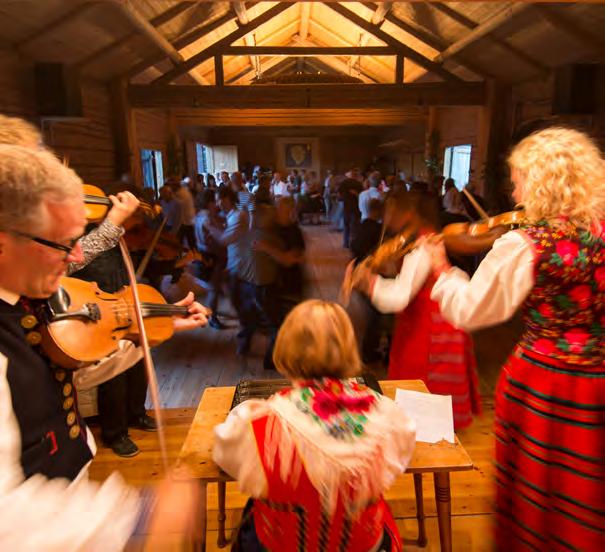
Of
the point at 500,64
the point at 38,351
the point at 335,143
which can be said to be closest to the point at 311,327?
the point at 38,351

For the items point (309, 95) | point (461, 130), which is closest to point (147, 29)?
point (309, 95)

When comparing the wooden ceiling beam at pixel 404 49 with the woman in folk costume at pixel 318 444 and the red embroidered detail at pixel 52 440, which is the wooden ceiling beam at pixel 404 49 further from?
the red embroidered detail at pixel 52 440

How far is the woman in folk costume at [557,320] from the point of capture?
1352mm

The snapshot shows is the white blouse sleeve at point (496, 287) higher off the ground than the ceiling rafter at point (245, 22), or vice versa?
the ceiling rafter at point (245, 22)

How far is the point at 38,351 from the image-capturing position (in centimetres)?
94

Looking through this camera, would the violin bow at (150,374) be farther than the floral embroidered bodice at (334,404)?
No

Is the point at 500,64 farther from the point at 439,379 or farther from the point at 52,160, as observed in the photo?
the point at 52,160

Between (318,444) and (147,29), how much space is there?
5175mm

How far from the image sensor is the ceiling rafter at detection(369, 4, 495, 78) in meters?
6.29

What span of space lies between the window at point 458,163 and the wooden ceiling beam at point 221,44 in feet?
14.3

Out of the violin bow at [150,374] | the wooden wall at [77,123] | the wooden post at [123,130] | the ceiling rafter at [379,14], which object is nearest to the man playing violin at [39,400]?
the violin bow at [150,374]

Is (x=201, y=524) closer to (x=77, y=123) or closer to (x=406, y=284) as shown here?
(x=406, y=284)

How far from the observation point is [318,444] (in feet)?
3.40

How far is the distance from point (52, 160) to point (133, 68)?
6.60 metres
